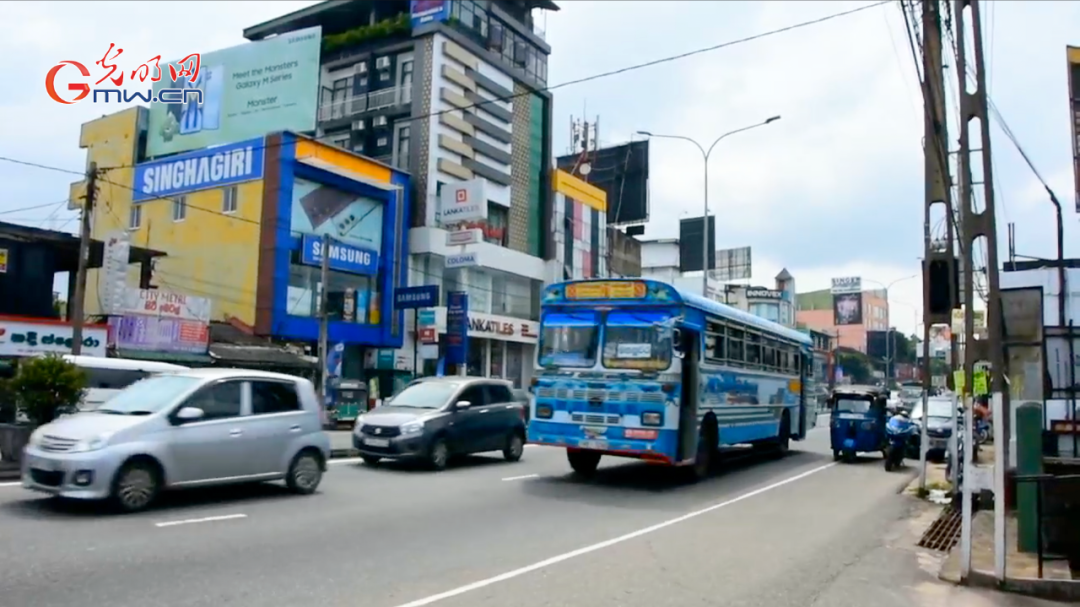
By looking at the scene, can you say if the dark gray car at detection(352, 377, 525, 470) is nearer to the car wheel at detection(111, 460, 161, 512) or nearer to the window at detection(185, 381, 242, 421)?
the window at detection(185, 381, 242, 421)

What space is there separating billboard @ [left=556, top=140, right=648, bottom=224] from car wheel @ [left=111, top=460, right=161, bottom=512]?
5542 cm

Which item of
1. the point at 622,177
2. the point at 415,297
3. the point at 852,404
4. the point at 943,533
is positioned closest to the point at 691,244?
the point at 622,177

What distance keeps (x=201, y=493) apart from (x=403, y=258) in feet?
103

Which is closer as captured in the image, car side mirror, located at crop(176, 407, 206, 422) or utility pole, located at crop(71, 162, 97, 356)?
car side mirror, located at crop(176, 407, 206, 422)

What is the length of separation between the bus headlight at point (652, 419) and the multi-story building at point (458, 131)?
93.6ft

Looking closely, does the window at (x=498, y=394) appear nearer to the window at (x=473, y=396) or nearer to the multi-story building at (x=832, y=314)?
the window at (x=473, y=396)

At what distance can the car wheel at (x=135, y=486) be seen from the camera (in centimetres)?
977

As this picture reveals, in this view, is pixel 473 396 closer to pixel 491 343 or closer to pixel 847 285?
pixel 491 343

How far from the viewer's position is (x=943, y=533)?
454 inches

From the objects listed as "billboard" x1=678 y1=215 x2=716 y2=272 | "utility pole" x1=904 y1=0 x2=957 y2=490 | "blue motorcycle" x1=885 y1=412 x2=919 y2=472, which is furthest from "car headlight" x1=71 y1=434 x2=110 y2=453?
"billboard" x1=678 y1=215 x2=716 y2=272

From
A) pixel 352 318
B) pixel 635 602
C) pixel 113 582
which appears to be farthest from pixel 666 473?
pixel 352 318

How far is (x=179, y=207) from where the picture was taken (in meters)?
39.8

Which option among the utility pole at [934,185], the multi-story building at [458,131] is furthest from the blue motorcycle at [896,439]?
the multi-story building at [458,131]

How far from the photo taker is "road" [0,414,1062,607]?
23.1 ft
